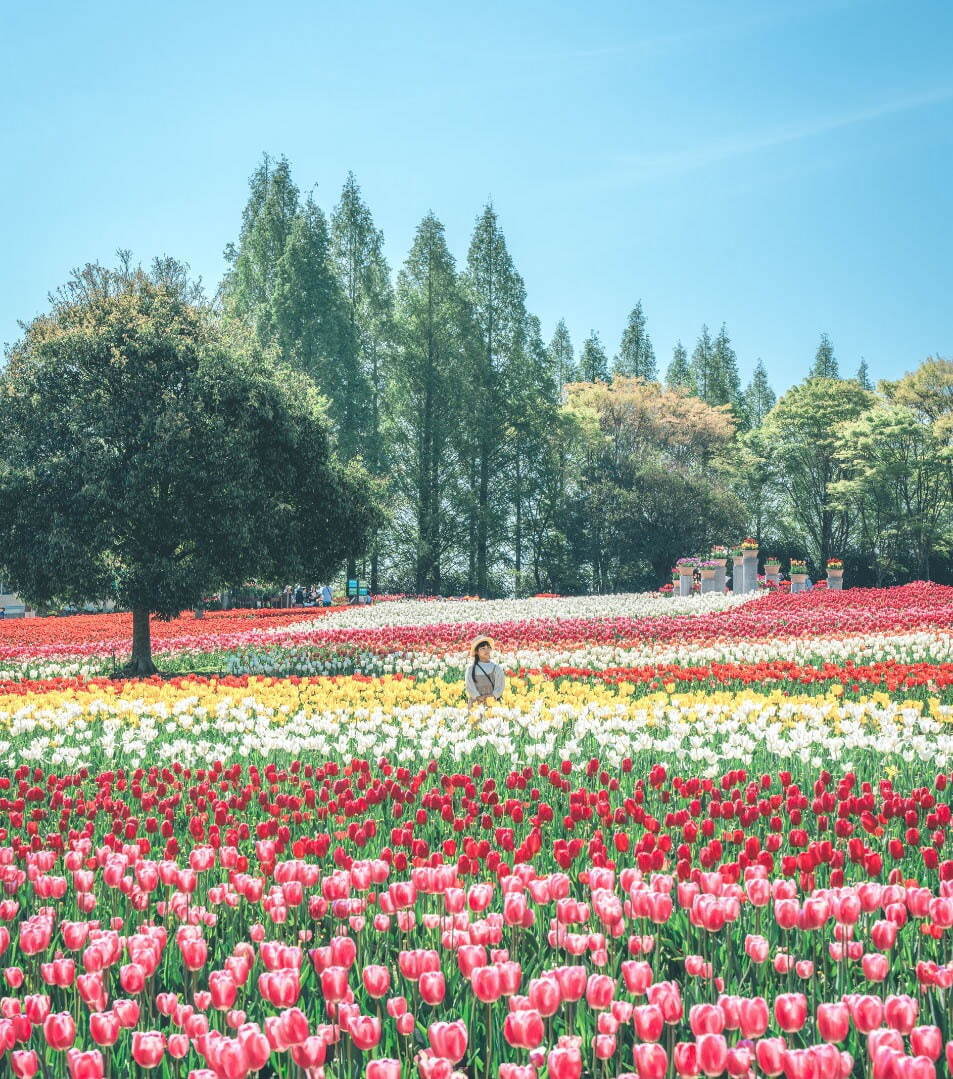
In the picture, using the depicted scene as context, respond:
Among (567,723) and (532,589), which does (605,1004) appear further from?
(532,589)

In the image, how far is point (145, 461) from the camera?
14.3m

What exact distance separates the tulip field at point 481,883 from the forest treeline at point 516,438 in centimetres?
3022

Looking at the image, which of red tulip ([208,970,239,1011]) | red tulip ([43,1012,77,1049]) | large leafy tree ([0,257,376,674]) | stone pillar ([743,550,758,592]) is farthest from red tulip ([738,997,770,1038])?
stone pillar ([743,550,758,592])

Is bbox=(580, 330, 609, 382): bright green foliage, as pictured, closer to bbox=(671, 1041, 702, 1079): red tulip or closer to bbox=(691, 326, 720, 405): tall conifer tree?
bbox=(691, 326, 720, 405): tall conifer tree

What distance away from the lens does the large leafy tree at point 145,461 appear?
47.6 ft

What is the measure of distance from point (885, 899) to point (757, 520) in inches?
1958

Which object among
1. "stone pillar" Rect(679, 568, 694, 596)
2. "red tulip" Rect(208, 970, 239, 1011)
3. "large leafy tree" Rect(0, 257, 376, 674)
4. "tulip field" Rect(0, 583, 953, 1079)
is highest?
"large leafy tree" Rect(0, 257, 376, 674)

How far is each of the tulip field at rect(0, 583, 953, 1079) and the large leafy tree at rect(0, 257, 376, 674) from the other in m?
4.70

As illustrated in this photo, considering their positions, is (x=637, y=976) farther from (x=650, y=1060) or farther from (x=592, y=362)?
(x=592, y=362)

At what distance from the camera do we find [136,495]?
14398 millimetres

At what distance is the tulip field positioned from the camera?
2.50 meters

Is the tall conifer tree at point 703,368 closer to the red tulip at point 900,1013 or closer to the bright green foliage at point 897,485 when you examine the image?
the bright green foliage at point 897,485

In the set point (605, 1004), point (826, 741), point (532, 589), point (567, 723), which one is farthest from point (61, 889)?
point (532, 589)

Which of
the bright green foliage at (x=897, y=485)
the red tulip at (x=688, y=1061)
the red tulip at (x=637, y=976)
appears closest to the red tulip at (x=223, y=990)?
the red tulip at (x=637, y=976)
